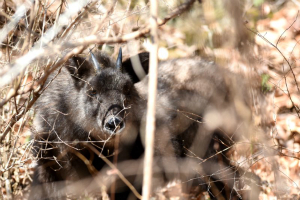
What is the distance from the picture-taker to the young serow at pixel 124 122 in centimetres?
469

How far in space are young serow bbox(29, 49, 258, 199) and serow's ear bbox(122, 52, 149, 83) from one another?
21 millimetres

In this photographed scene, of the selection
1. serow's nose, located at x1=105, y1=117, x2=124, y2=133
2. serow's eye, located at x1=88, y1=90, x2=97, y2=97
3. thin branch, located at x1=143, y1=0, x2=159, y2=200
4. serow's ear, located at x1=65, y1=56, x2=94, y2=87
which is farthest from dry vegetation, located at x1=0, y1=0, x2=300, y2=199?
thin branch, located at x1=143, y1=0, x2=159, y2=200

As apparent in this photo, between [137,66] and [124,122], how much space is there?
3.63ft

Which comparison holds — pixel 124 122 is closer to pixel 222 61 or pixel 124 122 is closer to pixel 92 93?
pixel 92 93

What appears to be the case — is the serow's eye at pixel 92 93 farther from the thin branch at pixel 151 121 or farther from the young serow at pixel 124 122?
the thin branch at pixel 151 121

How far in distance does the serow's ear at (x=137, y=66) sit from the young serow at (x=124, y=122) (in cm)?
2

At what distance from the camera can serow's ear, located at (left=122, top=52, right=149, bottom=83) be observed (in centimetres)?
510

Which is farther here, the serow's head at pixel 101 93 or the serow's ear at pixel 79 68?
the serow's ear at pixel 79 68

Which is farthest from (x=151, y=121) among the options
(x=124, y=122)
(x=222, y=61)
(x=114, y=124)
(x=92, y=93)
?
(x=222, y=61)

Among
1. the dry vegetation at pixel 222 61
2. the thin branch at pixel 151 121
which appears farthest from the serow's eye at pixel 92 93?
the thin branch at pixel 151 121

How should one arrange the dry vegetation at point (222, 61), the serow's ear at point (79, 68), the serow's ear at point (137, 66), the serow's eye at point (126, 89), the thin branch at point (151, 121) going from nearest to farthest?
1. the thin branch at point (151, 121)
2. the dry vegetation at point (222, 61)
3. the serow's ear at point (79, 68)
4. the serow's eye at point (126, 89)
5. the serow's ear at point (137, 66)

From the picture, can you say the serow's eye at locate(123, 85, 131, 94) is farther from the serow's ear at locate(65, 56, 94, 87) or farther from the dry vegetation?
the dry vegetation

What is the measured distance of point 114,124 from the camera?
418cm

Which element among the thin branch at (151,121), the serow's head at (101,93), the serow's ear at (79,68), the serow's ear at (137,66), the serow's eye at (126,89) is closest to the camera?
the thin branch at (151,121)
